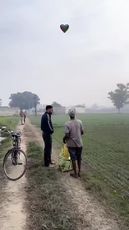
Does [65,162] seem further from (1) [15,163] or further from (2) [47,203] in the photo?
(2) [47,203]

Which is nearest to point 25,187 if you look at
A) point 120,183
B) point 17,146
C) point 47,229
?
point 17,146

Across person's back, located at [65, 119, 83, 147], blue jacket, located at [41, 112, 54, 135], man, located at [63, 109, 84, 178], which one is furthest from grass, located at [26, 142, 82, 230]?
blue jacket, located at [41, 112, 54, 135]

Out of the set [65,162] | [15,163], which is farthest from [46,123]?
[15,163]

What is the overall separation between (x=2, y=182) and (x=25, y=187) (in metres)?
1.09

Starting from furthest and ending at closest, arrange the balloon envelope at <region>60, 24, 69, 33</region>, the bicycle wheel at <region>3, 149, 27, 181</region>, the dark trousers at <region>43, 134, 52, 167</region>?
the dark trousers at <region>43, 134, 52, 167</region> < the balloon envelope at <region>60, 24, 69, 33</region> < the bicycle wheel at <region>3, 149, 27, 181</region>

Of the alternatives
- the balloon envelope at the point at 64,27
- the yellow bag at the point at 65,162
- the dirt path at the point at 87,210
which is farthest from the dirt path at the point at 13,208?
the balloon envelope at the point at 64,27

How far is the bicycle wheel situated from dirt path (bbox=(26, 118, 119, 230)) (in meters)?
1.47

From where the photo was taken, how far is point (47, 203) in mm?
9734

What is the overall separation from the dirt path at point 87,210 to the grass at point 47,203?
172mm

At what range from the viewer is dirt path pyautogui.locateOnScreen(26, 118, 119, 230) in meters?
8.32

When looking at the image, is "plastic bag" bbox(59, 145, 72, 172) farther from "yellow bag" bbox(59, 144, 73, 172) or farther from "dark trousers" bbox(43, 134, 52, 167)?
"dark trousers" bbox(43, 134, 52, 167)

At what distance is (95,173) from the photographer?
14.6 m

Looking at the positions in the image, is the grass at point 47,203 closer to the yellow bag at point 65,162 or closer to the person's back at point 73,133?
the yellow bag at point 65,162

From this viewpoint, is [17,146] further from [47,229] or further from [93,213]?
[47,229]
